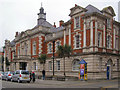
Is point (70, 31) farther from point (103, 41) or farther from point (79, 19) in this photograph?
point (103, 41)

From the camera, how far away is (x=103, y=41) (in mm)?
28266

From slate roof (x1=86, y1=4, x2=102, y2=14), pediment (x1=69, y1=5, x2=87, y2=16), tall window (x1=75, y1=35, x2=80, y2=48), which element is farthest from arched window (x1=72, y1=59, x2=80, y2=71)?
slate roof (x1=86, y1=4, x2=102, y2=14)

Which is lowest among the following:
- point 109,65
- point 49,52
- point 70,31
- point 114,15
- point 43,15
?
point 109,65

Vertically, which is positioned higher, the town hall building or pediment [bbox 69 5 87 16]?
pediment [bbox 69 5 87 16]

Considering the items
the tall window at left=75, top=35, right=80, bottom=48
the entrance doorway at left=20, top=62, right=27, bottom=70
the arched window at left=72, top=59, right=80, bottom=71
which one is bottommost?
the entrance doorway at left=20, top=62, right=27, bottom=70

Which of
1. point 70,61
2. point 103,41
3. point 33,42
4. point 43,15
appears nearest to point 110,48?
point 103,41

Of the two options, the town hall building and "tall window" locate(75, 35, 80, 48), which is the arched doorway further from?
"tall window" locate(75, 35, 80, 48)

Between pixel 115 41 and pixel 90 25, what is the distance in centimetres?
749

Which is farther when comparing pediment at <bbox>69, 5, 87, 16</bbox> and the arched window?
the arched window

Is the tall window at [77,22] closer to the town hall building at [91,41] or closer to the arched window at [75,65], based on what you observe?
the town hall building at [91,41]

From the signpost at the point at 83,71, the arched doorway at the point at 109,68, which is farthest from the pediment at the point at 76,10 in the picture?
the arched doorway at the point at 109,68

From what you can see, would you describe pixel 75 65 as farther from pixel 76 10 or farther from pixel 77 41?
pixel 76 10

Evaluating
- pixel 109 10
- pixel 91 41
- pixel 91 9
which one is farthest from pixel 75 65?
pixel 109 10

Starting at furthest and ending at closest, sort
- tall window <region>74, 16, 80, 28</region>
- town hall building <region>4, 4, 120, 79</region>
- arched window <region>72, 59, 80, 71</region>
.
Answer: tall window <region>74, 16, 80, 28</region> → arched window <region>72, 59, 80, 71</region> → town hall building <region>4, 4, 120, 79</region>
